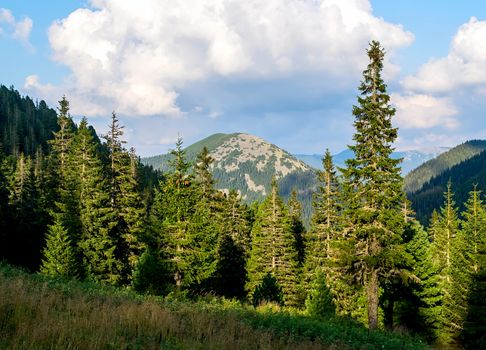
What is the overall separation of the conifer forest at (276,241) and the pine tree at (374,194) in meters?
0.08

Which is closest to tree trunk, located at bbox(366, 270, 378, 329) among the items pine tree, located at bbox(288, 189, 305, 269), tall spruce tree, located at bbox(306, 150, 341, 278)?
tall spruce tree, located at bbox(306, 150, 341, 278)

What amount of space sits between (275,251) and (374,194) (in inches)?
744

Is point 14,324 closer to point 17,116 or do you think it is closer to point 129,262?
point 129,262

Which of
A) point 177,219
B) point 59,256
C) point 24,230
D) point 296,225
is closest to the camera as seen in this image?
point 177,219

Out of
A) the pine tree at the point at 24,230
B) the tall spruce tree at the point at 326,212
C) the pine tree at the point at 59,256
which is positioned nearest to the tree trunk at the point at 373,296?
the tall spruce tree at the point at 326,212

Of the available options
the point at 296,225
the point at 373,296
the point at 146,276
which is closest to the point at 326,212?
the point at 373,296

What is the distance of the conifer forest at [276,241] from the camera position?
2586 cm

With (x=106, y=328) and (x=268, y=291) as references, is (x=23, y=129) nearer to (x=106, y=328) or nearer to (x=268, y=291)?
(x=268, y=291)

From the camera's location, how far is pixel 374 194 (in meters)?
25.6

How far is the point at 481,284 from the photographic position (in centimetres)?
3012

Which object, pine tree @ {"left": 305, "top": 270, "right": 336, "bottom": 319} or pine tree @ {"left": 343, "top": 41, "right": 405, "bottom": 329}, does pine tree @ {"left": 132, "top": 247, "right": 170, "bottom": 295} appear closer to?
pine tree @ {"left": 305, "top": 270, "right": 336, "bottom": 319}

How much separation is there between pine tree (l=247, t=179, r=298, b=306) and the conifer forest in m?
0.13

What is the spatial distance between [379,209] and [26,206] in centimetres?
3949

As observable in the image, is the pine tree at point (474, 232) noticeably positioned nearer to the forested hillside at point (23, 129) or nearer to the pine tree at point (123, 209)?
the pine tree at point (123, 209)
